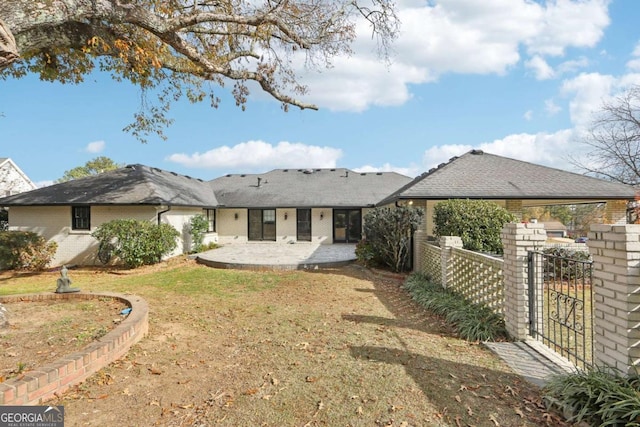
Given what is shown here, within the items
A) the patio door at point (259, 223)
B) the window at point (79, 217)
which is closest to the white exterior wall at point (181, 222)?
the window at point (79, 217)

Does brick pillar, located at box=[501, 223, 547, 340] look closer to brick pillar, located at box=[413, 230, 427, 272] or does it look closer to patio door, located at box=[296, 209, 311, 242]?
brick pillar, located at box=[413, 230, 427, 272]

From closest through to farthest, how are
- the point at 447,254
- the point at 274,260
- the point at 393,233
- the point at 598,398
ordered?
the point at 598,398, the point at 447,254, the point at 393,233, the point at 274,260

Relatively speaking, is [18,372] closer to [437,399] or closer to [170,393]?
[170,393]

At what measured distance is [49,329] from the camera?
4.68 meters

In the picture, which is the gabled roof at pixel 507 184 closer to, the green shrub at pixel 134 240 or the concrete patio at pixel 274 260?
the concrete patio at pixel 274 260

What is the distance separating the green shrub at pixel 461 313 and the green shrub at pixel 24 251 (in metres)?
14.2

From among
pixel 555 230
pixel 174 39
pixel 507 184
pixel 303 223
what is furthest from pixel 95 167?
pixel 555 230

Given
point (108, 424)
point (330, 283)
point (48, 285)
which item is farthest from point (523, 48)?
point (48, 285)

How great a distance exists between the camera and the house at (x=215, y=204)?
540 inches

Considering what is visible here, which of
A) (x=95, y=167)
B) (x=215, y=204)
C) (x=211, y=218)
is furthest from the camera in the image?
(x=95, y=167)

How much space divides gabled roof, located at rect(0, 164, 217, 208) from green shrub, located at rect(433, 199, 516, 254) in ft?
36.7

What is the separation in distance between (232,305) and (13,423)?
427 cm

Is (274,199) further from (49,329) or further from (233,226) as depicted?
(49,329)

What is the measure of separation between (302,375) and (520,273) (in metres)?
3.47
